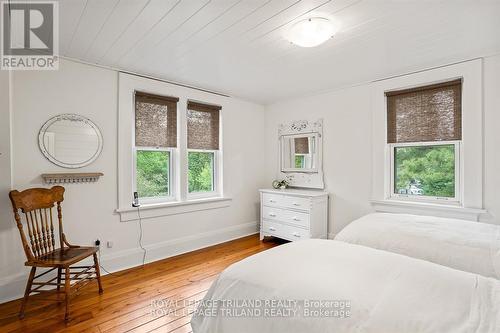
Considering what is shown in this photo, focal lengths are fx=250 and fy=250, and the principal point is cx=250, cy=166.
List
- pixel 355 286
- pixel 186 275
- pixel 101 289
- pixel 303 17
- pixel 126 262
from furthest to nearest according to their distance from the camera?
pixel 126 262, pixel 186 275, pixel 101 289, pixel 303 17, pixel 355 286

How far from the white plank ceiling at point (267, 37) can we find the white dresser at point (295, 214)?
1.70 meters

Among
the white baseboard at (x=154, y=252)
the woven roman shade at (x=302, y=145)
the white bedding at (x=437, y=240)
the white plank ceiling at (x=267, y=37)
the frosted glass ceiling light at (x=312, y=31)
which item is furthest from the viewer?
the woven roman shade at (x=302, y=145)

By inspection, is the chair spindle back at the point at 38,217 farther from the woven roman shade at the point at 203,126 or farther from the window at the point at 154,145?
the woven roman shade at the point at 203,126

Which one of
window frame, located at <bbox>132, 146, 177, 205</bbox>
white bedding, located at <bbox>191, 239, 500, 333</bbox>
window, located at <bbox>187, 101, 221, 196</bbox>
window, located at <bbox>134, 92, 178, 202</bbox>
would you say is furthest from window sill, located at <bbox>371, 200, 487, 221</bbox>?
window, located at <bbox>134, 92, 178, 202</bbox>

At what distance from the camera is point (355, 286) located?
3.78ft

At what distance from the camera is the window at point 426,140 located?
2.83m

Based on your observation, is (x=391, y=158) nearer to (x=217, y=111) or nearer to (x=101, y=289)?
(x=217, y=111)

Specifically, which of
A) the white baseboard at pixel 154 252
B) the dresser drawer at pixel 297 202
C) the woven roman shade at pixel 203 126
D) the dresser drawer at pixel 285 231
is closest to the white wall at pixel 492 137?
the dresser drawer at pixel 297 202

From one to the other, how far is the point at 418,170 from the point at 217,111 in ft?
9.80

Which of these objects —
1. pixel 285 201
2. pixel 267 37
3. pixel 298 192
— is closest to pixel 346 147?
pixel 298 192

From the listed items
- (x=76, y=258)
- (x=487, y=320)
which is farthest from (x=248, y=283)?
(x=76, y=258)

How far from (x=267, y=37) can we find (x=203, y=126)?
1.97 metres

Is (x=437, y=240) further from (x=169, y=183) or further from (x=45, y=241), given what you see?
(x=45, y=241)

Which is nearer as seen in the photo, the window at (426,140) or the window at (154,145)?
the window at (426,140)
